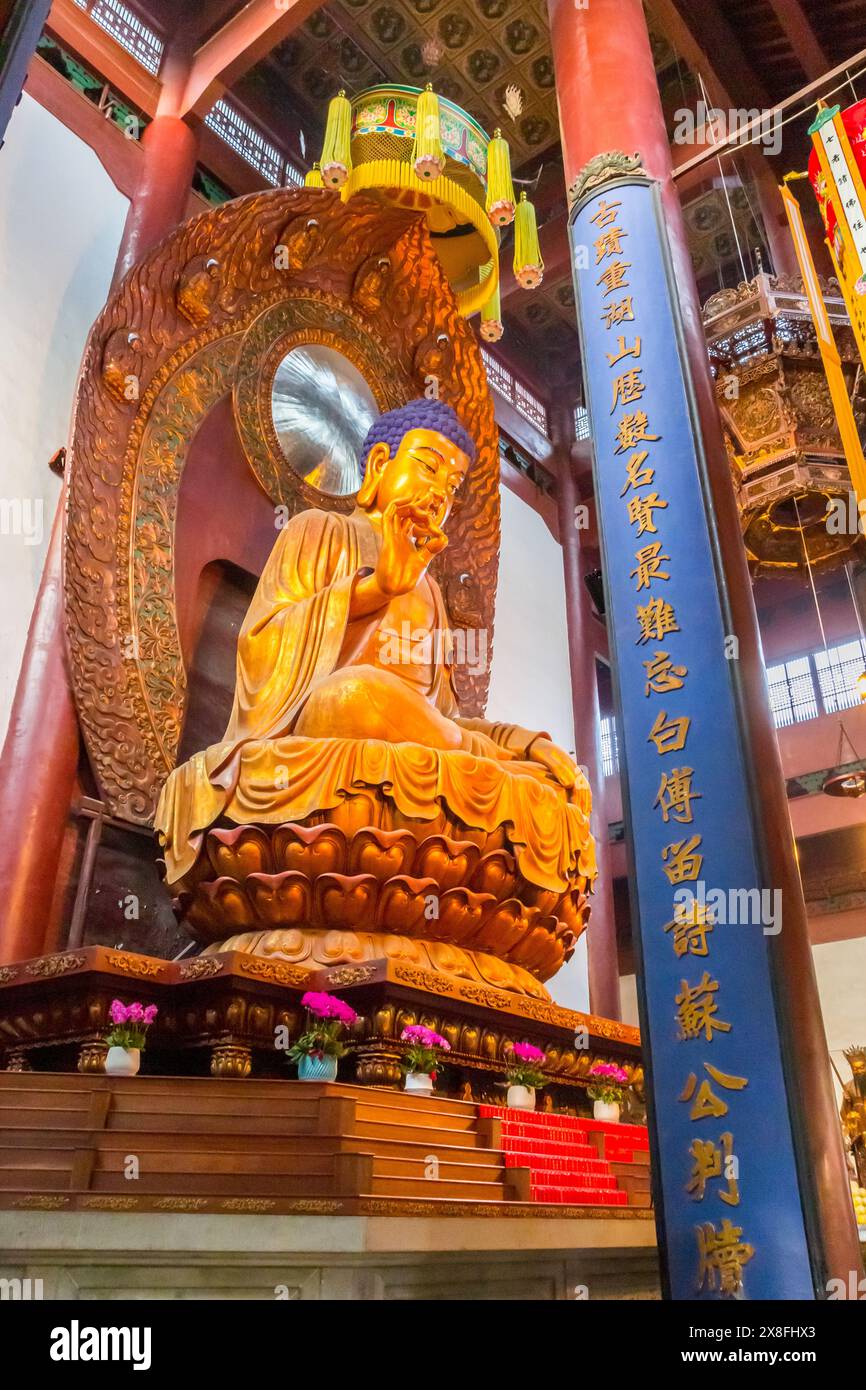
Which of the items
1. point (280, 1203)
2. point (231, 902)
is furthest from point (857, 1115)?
point (280, 1203)

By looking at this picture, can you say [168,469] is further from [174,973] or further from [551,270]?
[551,270]

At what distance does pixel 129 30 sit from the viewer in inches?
232

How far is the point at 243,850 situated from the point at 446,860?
0.69 meters

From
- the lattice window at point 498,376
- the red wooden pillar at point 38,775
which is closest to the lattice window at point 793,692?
the lattice window at point 498,376

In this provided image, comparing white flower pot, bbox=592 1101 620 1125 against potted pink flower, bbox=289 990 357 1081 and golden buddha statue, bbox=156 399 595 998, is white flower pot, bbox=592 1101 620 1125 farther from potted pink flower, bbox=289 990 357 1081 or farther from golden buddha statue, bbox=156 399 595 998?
potted pink flower, bbox=289 990 357 1081

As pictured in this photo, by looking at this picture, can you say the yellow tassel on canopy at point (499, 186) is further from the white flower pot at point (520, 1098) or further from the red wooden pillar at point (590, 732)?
the white flower pot at point (520, 1098)

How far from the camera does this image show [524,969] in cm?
400

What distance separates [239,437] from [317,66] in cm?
352

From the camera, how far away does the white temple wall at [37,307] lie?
14.2 feet

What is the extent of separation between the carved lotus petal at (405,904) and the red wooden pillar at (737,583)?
137 cm

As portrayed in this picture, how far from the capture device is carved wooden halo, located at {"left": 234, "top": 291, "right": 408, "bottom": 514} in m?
5.16

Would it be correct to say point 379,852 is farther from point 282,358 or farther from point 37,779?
point 282,358

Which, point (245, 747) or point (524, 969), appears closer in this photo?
point (245, 747)
